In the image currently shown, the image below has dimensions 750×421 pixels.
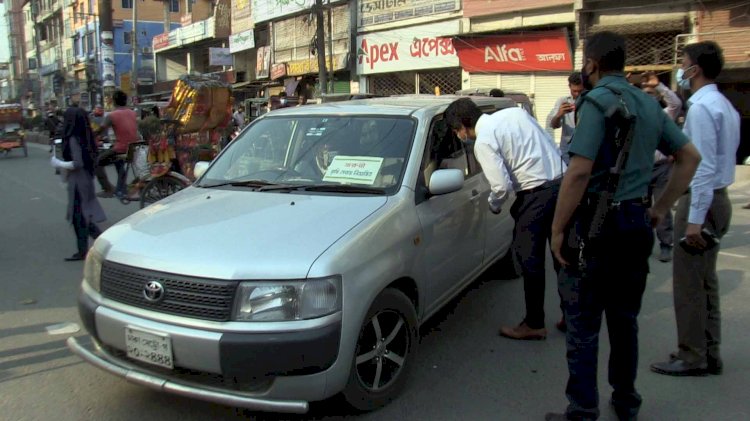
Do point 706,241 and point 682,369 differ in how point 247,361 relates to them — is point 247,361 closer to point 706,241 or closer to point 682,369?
point 706,241

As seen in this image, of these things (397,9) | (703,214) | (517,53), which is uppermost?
(397,9)

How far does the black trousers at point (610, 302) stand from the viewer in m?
2.78

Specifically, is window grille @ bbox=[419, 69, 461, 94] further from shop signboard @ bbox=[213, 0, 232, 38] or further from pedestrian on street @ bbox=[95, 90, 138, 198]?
shop signboard @ bbox=[213, 0, 232, 38]

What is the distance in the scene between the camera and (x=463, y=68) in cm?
1820

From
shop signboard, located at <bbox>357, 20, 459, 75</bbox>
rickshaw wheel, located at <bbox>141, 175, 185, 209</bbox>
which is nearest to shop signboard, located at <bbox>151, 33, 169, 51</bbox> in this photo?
shop signboard, located at <bbox>357, 20, 459, 75</bbox>

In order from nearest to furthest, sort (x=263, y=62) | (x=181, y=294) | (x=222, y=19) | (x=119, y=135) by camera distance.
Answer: (x=181, y=294) → (x=119, y=135) → (x=263, y=62) → (x=222, y=19)

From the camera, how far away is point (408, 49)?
65.3ft

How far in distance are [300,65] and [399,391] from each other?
22.0 meters

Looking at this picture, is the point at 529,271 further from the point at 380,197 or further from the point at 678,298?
the point at 380,197

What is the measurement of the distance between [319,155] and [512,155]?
1.29 meters

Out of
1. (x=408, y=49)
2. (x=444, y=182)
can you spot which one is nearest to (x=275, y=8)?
(x=408, y=49)

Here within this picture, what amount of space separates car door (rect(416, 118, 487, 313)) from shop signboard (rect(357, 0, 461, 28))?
14.9m

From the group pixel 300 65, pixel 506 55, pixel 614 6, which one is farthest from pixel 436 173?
pixel 300 65

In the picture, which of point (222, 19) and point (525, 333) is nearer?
point (525, 333)
